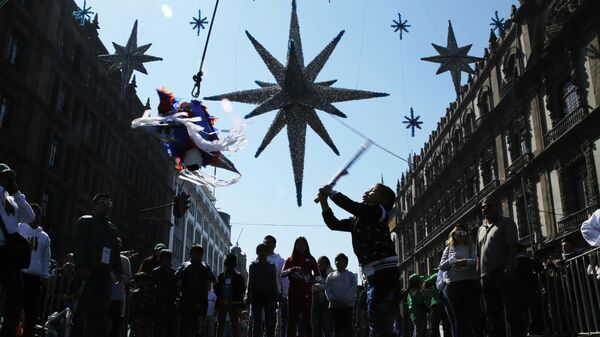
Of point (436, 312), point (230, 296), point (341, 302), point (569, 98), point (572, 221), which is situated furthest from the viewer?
point (569, 98)

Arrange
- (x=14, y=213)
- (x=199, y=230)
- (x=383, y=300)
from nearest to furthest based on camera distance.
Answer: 1. (x=383, y=300)
2. (x=14, y=213)
3. (x=199, y=230)

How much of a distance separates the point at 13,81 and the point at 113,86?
46.0ft

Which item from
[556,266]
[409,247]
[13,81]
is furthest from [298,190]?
[409,247]

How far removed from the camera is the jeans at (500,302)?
19.1 ft

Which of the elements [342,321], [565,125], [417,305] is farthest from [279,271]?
[565,125]

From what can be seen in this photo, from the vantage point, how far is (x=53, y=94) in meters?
25.9

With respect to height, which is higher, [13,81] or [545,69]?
[545,69]

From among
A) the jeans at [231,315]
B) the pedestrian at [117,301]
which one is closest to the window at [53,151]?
the jeans at [231,315]

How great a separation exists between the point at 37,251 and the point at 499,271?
17.3 ft

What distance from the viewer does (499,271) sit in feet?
19.8

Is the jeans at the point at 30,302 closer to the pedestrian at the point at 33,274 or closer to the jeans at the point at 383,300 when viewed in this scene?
the pedestrian at the point at 33,274

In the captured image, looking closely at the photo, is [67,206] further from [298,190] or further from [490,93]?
[490,93]

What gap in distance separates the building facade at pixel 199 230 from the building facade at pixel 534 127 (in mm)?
20982

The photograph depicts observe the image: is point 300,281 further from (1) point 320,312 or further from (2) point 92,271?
(2) point 92,271
